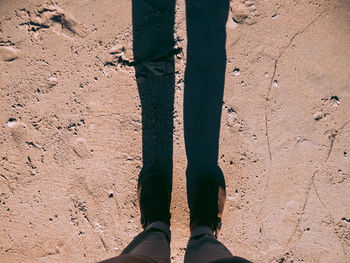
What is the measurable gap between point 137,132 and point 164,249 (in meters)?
1.00

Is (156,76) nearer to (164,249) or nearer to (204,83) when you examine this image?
(204,83)

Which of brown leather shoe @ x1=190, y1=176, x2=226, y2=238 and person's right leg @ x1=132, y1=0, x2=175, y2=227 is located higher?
person's right leg @ x1=132, y1=0, x2=175, y2=227

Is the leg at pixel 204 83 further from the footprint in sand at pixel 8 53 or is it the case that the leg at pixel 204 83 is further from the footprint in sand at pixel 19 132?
the footprint in sand at pixel 8 53

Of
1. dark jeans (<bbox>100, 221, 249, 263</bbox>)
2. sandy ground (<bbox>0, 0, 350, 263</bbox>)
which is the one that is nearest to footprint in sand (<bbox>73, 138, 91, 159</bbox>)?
sandy ground (<bbox>0, 0, 350, 263</bbox>)

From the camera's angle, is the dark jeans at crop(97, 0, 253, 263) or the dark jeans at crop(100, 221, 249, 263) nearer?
the dark jeans at crop(100, 221, 249, 263)

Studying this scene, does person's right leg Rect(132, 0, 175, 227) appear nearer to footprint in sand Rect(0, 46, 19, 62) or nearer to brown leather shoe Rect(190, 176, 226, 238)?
brown leather shoe Rect(190, 176, 226, 238)

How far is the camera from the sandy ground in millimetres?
2213

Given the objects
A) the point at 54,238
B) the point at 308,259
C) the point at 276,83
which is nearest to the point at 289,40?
the point at 276,83

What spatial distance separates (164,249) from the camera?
1816 millimetres

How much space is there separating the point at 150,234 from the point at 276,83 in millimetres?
1712

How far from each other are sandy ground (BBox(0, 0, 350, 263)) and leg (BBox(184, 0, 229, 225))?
0.08m

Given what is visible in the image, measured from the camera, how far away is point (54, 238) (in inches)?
88.7

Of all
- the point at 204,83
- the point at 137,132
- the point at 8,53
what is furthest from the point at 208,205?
the point at 8,53

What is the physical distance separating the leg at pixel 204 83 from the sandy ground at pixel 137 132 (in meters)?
0.08
